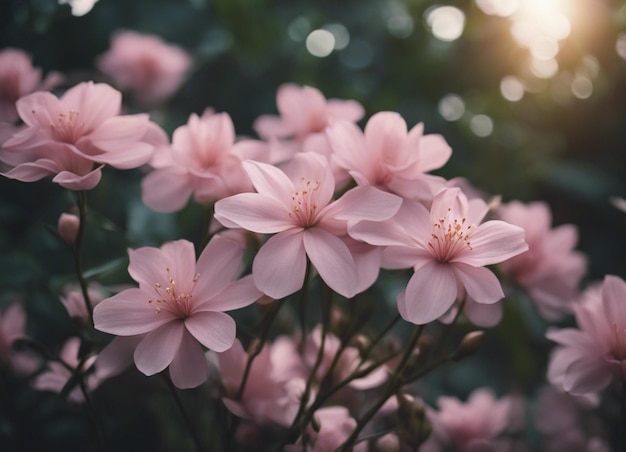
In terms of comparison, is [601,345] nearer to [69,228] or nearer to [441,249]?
[441,249]

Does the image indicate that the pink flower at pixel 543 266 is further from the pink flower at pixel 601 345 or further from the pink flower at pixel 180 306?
the pink flower at pixel 180 306

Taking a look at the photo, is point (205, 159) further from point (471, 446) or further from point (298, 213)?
point (471, 446)

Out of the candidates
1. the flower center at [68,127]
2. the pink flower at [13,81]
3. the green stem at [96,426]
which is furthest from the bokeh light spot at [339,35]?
the green stem at [96,426]

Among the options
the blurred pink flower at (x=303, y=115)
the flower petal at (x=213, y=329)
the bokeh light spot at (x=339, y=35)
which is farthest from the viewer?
the bokeh light spot at (x=339, y=35)

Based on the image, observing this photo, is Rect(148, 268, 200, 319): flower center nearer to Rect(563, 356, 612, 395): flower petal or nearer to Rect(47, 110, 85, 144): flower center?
Rect(47, 110, 85, 144): flower center

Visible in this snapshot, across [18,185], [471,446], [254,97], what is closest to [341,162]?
[471,446]

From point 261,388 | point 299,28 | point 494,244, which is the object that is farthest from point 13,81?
point 299,28
